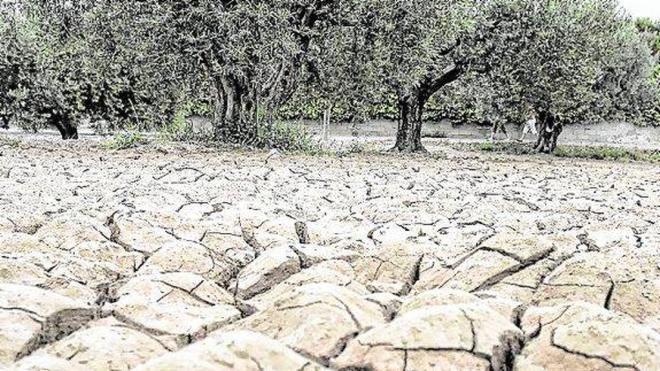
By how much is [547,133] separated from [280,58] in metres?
11.3

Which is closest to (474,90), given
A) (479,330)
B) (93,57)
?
(93,57)

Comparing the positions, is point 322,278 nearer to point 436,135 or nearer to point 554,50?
point 554,50

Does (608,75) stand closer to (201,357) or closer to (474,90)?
(474,90)

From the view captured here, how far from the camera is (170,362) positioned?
2.19 m

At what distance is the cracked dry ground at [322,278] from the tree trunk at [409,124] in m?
9.84

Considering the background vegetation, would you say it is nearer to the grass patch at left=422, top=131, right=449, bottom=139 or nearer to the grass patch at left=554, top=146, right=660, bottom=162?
the grass patch at left=554, top=146, right=660, bottom=162

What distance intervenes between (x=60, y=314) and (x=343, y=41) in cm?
1196

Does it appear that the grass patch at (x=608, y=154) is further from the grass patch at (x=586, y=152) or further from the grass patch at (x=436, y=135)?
the grass patch at (x=436, y=135)

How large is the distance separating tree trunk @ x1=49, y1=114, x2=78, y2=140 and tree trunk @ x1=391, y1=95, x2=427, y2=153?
7.51 m

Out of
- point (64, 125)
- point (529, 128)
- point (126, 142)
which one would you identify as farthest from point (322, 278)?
point (529, 128)

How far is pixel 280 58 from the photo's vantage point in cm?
1377

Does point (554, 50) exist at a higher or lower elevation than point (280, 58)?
higher

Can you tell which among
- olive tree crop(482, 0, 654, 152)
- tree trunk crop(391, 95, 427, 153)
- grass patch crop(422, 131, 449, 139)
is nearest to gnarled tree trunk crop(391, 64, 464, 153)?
tree trunk crop(391, 95, 427, 153)

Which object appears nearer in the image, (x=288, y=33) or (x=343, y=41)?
(x=288, y=33)
